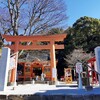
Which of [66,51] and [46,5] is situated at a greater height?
[46,5]

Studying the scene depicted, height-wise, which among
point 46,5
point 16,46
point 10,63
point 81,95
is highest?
point 46,5

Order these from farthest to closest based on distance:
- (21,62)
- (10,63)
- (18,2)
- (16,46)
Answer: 1. (21,62)
2. (18,2)
3. (16,46)
4. (10,63)

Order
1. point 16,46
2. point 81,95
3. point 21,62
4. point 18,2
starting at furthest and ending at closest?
point 21,62
point 18,2
point 16,46
point 81,95

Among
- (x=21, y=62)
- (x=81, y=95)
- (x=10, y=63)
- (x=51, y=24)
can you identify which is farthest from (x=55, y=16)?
(x=81, y=95)

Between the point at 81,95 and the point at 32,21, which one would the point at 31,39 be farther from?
the point at 81,95

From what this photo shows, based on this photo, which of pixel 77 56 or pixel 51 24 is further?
pixel 77 56

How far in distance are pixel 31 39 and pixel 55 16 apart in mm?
4328

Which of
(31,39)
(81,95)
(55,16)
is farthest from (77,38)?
(81,95)

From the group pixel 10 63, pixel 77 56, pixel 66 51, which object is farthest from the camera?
pixel 66 51

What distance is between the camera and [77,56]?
2136 cm

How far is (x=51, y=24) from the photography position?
15.2 meters

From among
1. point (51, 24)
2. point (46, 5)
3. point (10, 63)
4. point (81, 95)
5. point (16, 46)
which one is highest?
point (46, 5)

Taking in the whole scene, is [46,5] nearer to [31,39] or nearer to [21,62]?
[31,39]

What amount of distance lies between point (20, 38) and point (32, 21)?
365 centimetres
